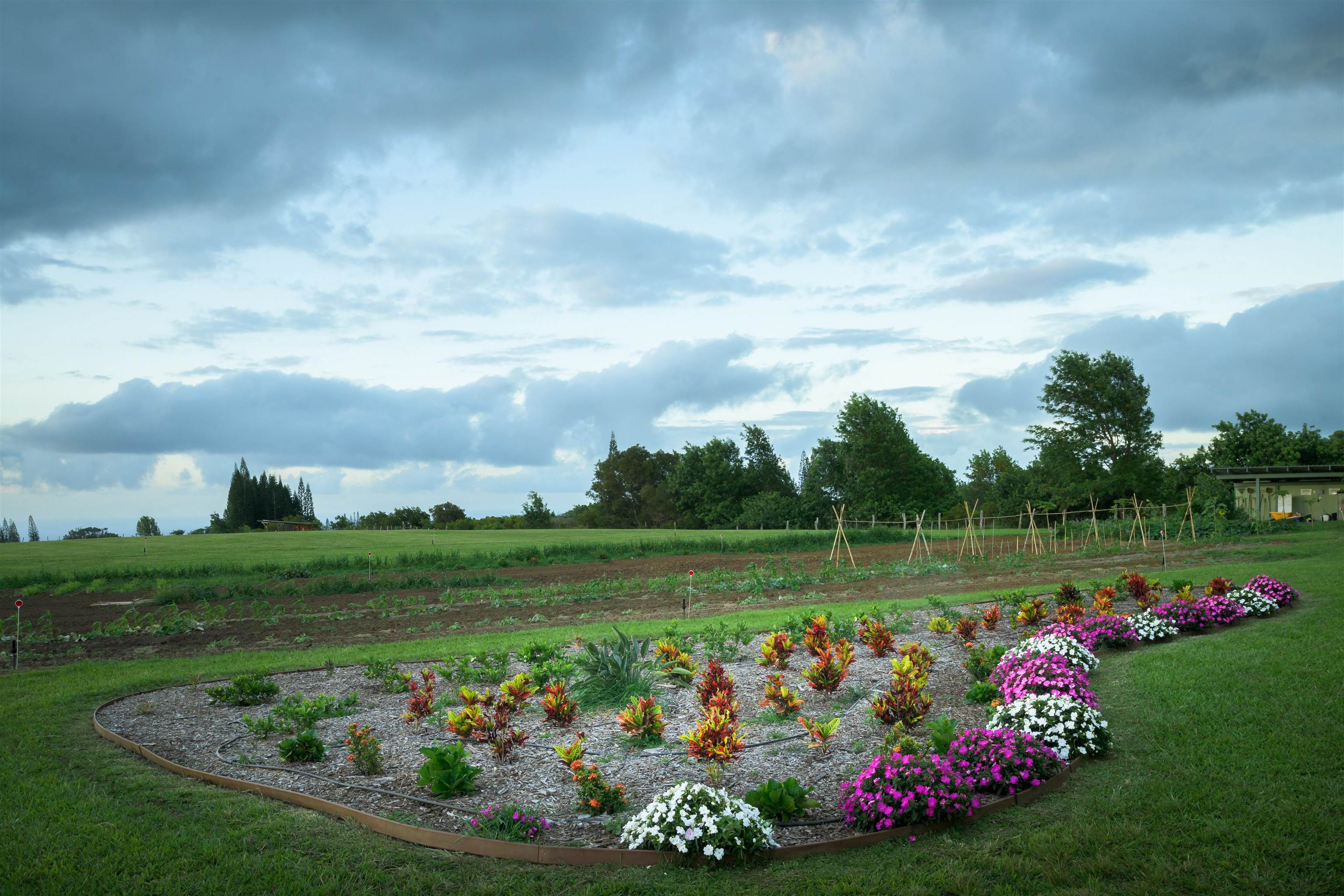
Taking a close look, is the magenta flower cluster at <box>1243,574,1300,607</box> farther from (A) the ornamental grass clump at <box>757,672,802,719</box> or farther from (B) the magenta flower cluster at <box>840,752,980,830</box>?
(B) the magenta flower cluster at <box>840,752,980,830</box>

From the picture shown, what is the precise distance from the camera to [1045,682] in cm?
639

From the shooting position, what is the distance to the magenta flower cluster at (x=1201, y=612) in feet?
32.0

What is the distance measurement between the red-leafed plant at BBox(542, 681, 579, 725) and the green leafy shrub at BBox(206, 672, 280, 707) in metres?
3.22

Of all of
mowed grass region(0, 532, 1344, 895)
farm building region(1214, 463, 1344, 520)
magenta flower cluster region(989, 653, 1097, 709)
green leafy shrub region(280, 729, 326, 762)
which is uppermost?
farm building region(1214, 463, 1344, 520)

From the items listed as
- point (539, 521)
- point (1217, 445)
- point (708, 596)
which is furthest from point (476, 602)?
point (1217, 445)

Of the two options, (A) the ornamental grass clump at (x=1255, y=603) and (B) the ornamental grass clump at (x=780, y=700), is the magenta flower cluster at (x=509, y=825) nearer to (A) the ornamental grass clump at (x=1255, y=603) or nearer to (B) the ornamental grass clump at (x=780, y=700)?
(B) the ornamental grass clump at (x=780, y=700)

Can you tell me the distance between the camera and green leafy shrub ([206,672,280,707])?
783cm

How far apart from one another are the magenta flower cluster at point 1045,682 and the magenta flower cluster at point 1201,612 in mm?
3447

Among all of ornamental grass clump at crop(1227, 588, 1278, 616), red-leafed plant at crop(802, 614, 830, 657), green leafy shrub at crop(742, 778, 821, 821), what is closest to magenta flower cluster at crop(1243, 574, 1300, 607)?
ornamental grass clump at crop(1227, 588, 1278, 616)

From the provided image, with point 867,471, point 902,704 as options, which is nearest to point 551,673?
point 902,704

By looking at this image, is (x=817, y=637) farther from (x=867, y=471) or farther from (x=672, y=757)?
(x=867, y=471)

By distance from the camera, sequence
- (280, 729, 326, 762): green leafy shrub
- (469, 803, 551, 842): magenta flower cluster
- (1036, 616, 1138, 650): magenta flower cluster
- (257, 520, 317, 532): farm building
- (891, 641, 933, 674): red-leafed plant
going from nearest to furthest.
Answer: (469, 803, 551, 842): magenta flower cluster < (280, 729, 326, 762): green leafy shrub < (891, 641, 933, 674): red-leafed plant < (1036, 616, 1138, 650): magenta flower cluster < (257, 520, 317, 532): farm building

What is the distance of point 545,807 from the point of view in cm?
509

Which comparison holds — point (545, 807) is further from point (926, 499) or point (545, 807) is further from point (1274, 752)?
point (926, 499)
